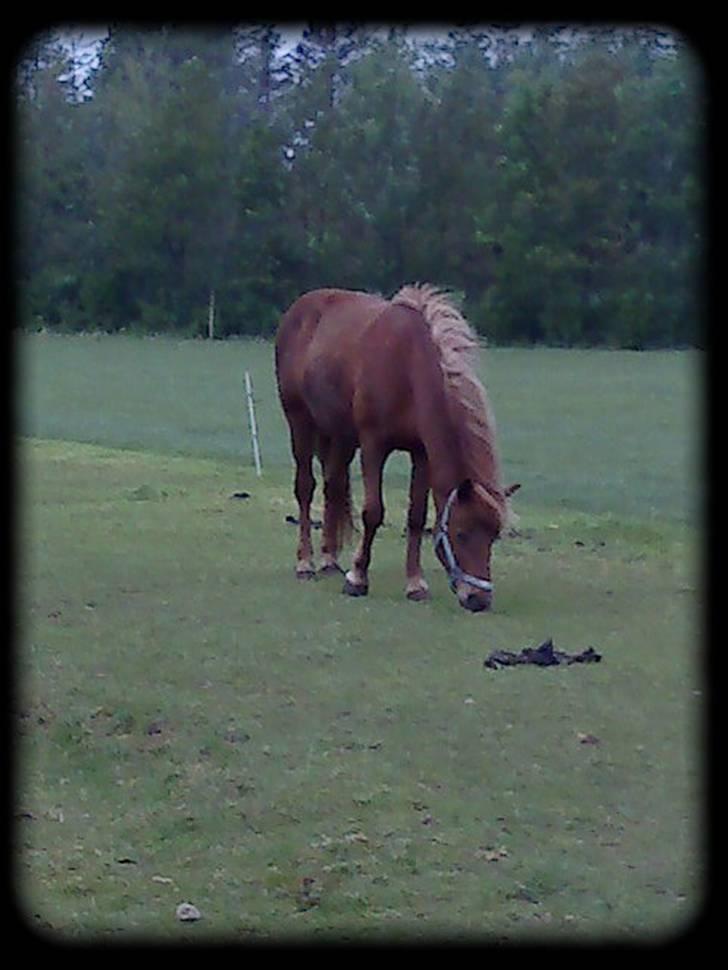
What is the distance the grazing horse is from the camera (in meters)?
8.89

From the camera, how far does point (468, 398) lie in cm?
902

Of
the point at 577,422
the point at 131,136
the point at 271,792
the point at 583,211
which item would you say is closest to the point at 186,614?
the point at 271,792

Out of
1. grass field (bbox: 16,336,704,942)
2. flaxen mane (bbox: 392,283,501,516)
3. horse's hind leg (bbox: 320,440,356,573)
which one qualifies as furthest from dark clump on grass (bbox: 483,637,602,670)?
horse's hind leg (bbox: 320,440,356,573)

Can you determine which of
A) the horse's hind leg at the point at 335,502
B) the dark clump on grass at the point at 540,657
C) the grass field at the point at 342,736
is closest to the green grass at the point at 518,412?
the horse's hind leg at the point at 335,502

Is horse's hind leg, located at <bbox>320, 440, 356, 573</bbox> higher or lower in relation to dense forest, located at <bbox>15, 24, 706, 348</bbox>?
higher

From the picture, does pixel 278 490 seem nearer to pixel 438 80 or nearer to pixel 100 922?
pixel 100 922

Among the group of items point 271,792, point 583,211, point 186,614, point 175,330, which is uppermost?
point 271,792

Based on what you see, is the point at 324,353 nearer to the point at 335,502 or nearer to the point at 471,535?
the point at 335,502

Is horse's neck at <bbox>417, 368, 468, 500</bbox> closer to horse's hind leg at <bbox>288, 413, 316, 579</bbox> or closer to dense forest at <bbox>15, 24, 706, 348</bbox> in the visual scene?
horse's hind leg at <bbox>288, 413, 316, 579</bbox>

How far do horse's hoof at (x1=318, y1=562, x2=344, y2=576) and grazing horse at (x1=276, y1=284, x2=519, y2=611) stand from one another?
0.01m

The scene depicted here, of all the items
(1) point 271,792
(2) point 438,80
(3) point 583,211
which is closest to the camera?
(1) point 271,792

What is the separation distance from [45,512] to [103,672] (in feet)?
19.3

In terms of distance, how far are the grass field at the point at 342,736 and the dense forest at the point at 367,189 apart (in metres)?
33.6

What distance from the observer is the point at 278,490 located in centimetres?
1454
